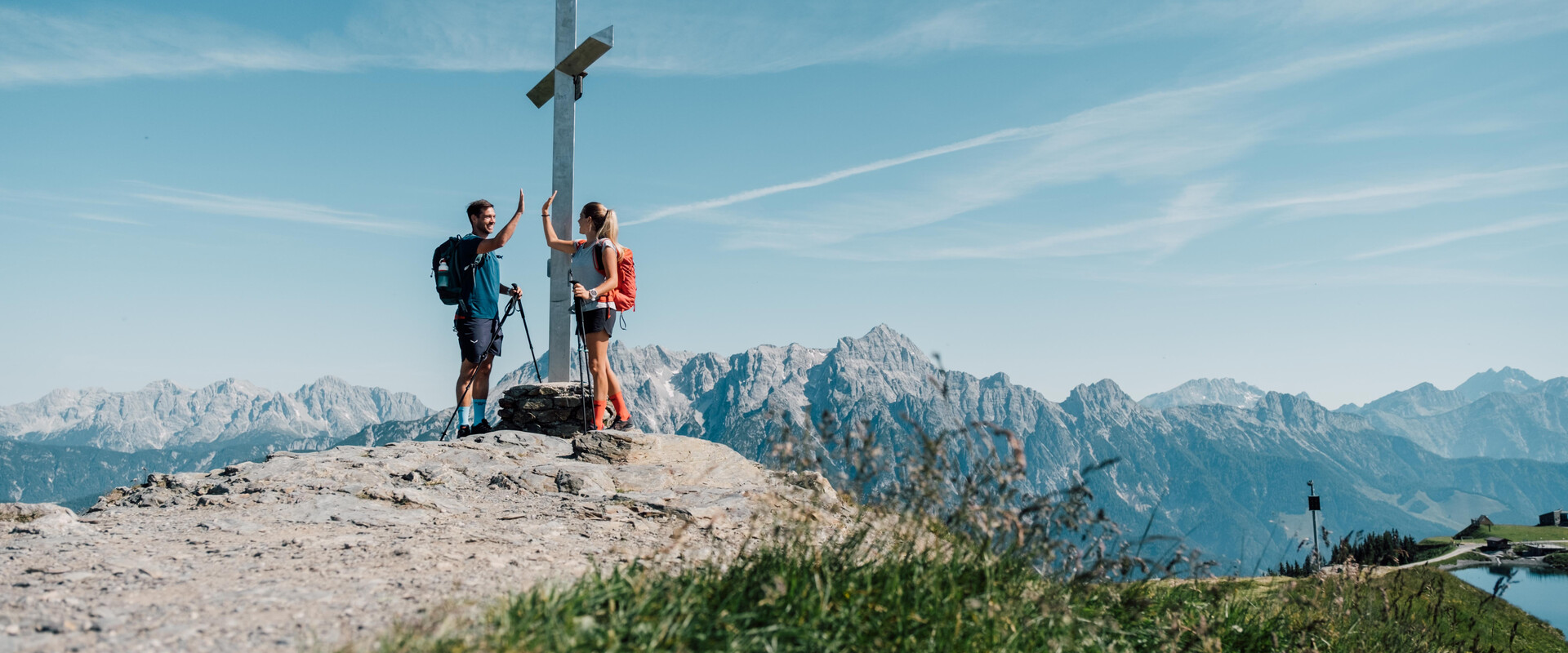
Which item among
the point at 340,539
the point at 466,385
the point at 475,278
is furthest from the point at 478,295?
the point at 340,539

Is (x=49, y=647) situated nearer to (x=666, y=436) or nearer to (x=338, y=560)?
(x=338, y=560)

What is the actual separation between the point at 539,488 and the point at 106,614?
4.26m

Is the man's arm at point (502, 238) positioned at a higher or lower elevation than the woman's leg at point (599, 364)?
higher

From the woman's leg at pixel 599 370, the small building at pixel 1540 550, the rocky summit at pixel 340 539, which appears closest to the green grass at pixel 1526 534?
the small building at pixel 1540 550

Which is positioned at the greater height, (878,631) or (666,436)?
(666,436)

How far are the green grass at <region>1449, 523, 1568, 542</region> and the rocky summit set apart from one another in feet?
274

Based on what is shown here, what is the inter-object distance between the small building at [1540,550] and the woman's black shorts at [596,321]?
6972cm

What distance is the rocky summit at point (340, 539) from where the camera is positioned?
3.84m

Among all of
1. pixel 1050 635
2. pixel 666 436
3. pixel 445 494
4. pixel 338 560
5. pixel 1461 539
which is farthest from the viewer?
pixel 1461 539

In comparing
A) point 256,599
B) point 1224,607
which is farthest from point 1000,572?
point 256,599

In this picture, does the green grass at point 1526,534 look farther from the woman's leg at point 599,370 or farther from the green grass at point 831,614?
the green grass at point 831,614

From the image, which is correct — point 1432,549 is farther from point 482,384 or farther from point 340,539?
point 340,539

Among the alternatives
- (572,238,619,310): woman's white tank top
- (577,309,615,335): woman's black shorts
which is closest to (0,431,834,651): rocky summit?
(577,309,615,335): woman's black shorts

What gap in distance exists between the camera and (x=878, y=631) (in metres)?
3.95
